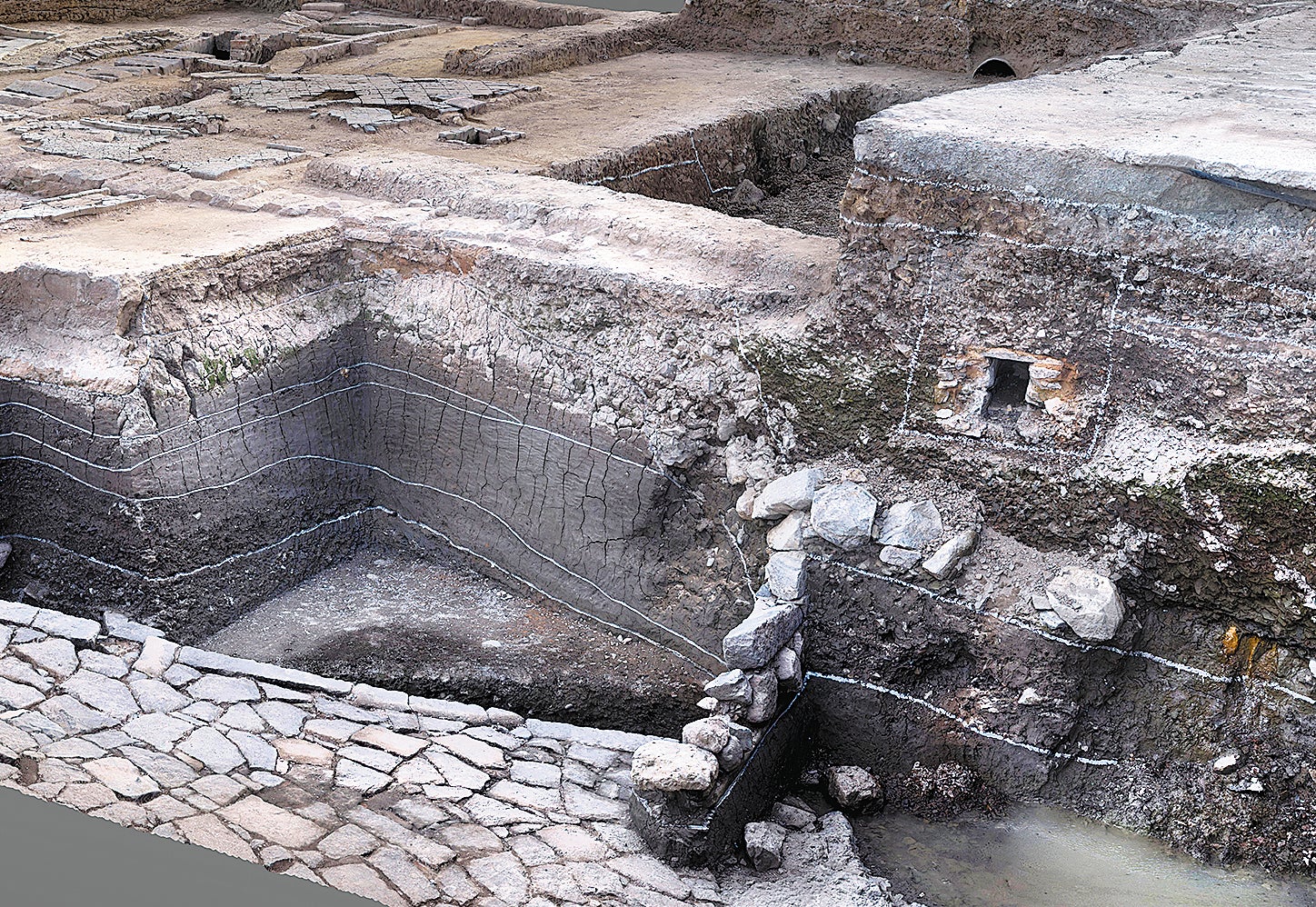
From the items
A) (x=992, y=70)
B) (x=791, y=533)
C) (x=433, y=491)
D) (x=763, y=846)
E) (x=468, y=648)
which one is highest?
(x=992, y=70)

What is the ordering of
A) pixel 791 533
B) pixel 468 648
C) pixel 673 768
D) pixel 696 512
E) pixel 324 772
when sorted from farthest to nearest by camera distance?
1. pixel 468 648
2. pixel 696 512
3. pixel 791 533
4. pixel 324 772
5. pixel 673 768

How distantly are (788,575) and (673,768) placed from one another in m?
1.01

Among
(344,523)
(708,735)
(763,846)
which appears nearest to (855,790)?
(763,846)

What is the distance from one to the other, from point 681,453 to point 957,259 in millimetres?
1294

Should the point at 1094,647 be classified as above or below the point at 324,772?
above

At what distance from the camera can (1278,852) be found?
4.24 metres

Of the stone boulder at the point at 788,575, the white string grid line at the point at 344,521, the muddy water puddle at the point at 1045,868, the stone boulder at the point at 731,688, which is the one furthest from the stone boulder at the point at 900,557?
the white string grid line at the point at 344,521

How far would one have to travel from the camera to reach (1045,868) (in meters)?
4.31

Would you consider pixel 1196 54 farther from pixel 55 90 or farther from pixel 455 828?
pixel 55 90

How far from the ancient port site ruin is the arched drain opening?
2.67 m

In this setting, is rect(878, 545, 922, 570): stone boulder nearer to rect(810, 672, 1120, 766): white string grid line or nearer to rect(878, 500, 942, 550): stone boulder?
rect(878, 500, 942, 550): stone boulder

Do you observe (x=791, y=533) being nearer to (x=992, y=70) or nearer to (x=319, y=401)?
(x=319, y=401)

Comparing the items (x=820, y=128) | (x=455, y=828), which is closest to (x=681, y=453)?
(x=455, y=828)

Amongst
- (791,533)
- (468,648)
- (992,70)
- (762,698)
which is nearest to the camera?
(762,698)
